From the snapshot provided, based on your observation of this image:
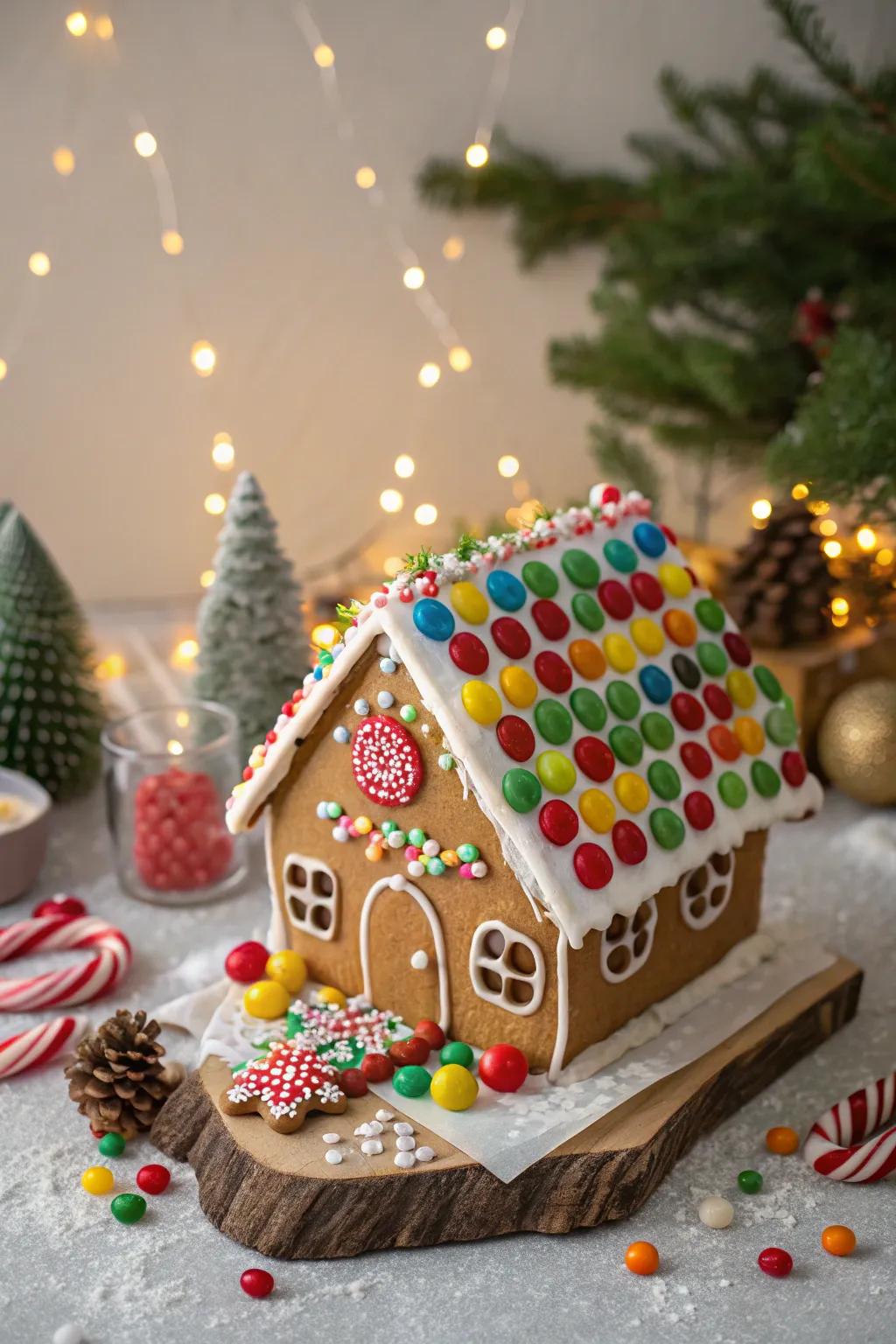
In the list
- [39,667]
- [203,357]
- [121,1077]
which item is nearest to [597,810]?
[121,1077]

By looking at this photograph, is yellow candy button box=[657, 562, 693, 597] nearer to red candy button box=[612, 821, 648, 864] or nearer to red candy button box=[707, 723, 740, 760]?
red candy button box=[707, 723, 740, 760]

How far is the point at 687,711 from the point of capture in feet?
5.82

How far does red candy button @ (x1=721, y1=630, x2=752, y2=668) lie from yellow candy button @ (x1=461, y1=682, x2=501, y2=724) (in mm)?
454

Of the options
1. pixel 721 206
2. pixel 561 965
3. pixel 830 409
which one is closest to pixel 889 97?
pixel 721 206

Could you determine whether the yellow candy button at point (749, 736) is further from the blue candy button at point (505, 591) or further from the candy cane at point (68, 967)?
the candy cane at point (68, 967)

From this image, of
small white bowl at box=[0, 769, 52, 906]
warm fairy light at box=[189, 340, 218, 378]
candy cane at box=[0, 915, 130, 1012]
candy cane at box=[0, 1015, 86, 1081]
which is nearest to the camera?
candy cane at box=[0, 1015, 86, 1081]

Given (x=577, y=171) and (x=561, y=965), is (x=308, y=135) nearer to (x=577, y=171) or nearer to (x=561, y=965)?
(x=577, y=171)

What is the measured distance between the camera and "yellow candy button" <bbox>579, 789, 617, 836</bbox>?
1.60 m

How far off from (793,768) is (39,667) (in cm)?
136

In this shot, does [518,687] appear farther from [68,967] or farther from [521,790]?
[68,967]

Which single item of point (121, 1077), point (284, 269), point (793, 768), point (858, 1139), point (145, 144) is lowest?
point (858, 1139)

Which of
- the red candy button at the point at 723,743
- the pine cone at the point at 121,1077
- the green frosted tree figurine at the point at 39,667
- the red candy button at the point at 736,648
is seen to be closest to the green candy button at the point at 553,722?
the red candy button at the point at 723,743

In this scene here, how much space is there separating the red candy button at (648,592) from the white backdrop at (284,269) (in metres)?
1.57

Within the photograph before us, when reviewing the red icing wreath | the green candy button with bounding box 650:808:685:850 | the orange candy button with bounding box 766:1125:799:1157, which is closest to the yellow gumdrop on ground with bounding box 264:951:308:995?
the red icing wreath
